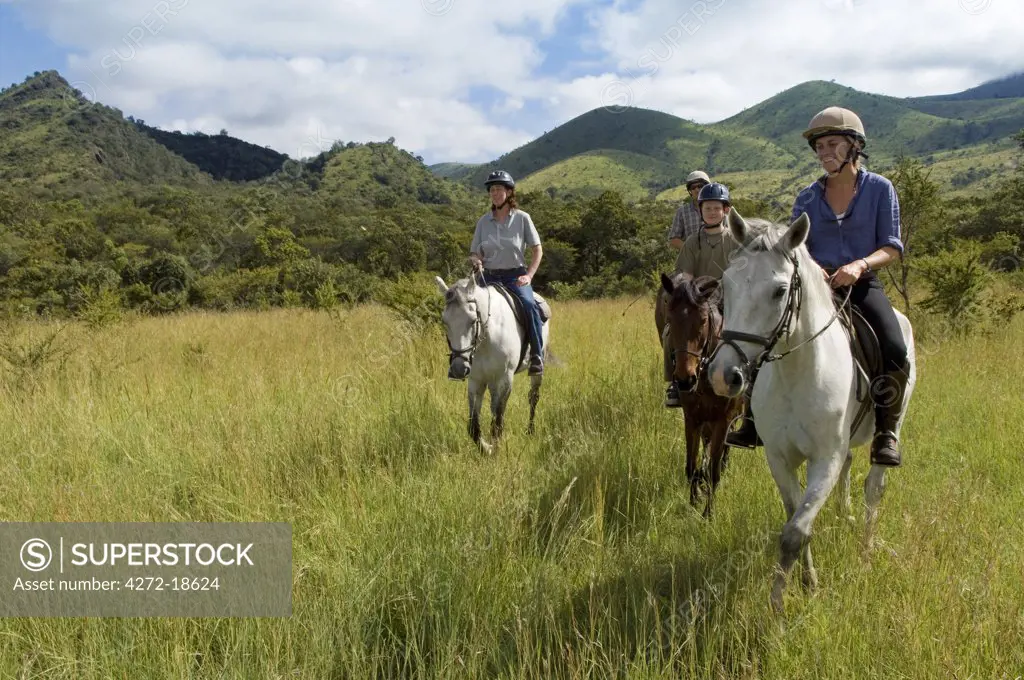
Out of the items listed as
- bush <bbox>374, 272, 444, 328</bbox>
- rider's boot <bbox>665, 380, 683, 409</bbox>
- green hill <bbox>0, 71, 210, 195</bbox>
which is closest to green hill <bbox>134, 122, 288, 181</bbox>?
green hill <bbox>0, 71, 210, 195</bbox>

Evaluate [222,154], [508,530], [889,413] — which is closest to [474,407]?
[508,530]

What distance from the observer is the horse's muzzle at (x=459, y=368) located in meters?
4.82

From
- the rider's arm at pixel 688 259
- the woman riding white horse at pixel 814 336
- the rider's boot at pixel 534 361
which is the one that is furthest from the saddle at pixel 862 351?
the rider's boot at pixel 534 361

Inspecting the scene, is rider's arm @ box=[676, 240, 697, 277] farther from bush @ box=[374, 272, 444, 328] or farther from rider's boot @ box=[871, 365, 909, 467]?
bush @ box=[374, 272, 444, 328]

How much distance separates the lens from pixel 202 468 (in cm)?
429

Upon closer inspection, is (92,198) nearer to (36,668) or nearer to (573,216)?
(573,216)

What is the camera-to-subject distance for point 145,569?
2.93 metres

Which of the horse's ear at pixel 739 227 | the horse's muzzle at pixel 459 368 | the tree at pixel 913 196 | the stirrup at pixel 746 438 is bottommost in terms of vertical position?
the stirrup at pixel 746 438

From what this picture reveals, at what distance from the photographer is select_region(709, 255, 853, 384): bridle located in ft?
7.68

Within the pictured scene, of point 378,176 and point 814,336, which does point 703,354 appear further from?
point 378,176

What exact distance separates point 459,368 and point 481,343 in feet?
2.39

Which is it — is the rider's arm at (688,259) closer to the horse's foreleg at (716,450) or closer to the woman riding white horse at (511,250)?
the woman riding white horse at (511,250)

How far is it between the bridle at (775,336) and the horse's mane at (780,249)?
0.21 feet

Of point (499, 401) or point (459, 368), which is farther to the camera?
point (499, 401)
